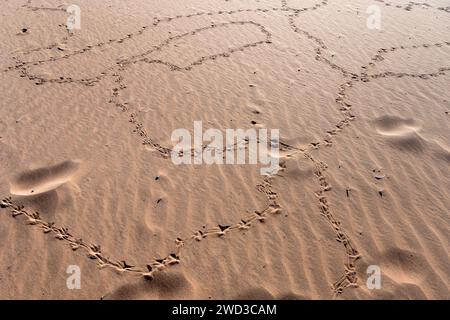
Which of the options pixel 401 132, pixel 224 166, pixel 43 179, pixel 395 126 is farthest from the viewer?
pixel 395 126

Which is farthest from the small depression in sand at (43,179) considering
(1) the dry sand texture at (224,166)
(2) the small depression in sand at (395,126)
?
(2) the small depression in sand at (395,126)

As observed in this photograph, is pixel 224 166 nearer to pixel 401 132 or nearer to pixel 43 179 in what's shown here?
pixel 43 179

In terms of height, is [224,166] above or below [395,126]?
below

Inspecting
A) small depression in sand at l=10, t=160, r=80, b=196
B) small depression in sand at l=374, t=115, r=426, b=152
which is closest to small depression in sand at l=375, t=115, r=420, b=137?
small depression in sand at l=374, t=115, r=426, b=152

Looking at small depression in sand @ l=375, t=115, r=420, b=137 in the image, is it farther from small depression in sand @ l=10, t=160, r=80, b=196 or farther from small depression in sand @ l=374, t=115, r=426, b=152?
small depression in sand @ l=10, t=160, r=80, b=196

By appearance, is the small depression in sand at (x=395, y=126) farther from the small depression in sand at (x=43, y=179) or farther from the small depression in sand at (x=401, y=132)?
the small depression in sand at (x=43, y=179)

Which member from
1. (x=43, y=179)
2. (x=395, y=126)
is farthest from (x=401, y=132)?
(x=43, y=179)
